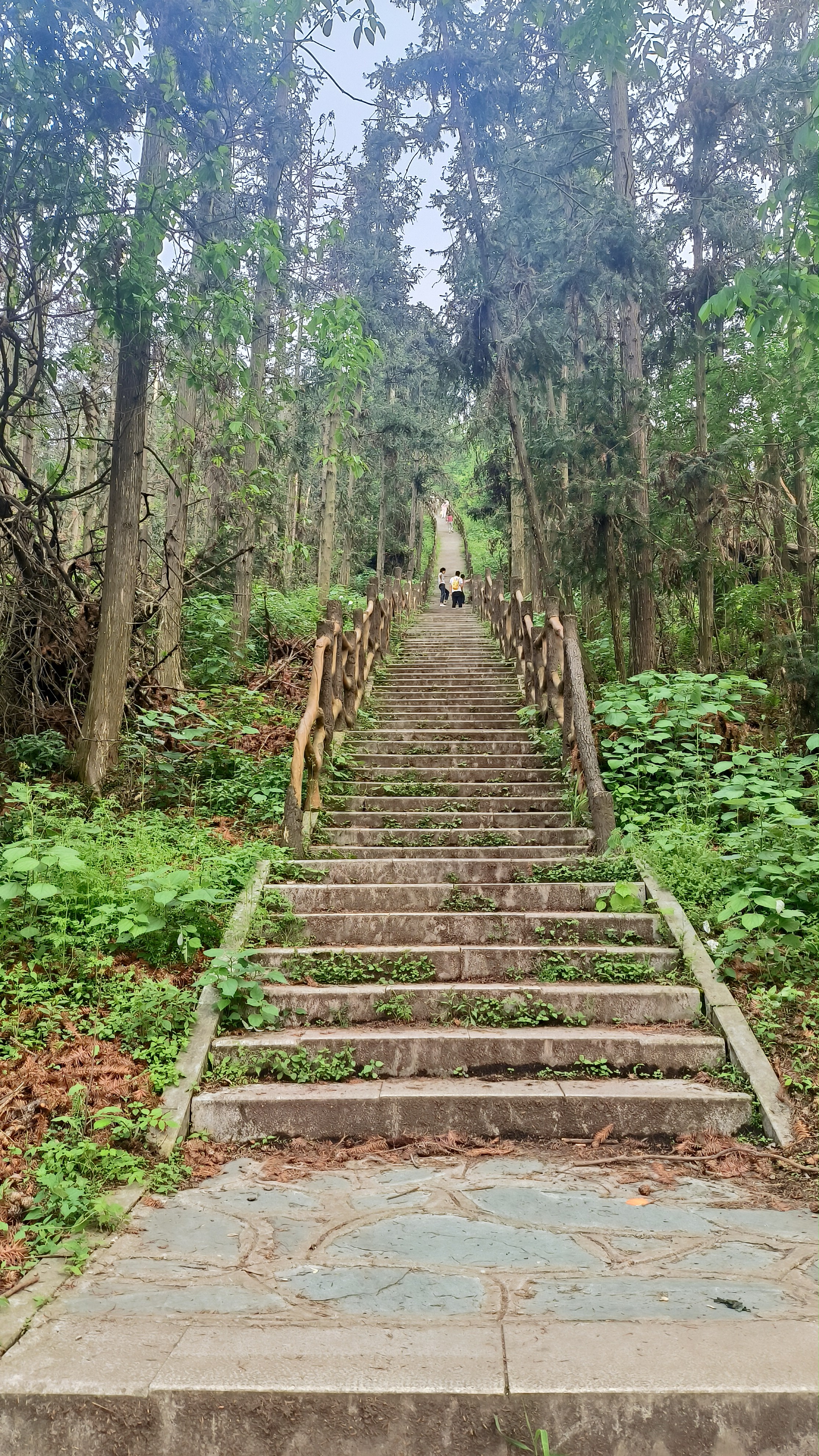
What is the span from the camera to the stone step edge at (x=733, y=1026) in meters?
3.83

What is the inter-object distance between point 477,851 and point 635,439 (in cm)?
752

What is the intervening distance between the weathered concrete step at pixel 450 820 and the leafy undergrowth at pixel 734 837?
564 mm

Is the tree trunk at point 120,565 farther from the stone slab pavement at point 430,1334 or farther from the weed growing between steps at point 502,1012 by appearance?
the stone slab pavement at point 430,1334

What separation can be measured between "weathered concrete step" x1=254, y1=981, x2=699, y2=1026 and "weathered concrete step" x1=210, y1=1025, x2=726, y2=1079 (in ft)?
0.88

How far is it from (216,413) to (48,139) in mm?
3161

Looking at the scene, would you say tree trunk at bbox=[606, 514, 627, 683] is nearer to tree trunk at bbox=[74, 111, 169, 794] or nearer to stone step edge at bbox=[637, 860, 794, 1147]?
tree trunk at bbox=[74, 111, 169, 794]

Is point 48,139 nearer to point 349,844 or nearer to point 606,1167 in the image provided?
point 349,844

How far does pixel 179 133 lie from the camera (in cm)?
711

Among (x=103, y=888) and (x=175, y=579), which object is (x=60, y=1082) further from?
(x=175, y=579)

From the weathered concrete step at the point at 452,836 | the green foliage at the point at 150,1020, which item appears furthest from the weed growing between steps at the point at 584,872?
the green foliage at the point at 150,1020

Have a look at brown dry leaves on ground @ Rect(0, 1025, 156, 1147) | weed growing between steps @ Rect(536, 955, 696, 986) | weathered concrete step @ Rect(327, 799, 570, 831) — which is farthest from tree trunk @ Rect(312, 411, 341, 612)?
brown dry leaves on ground @ Rect(0, 1025, 156, 1147)

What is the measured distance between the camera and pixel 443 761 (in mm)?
8875

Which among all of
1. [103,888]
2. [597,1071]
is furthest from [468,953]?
[103,888]

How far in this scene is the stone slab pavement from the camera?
2184 mm
